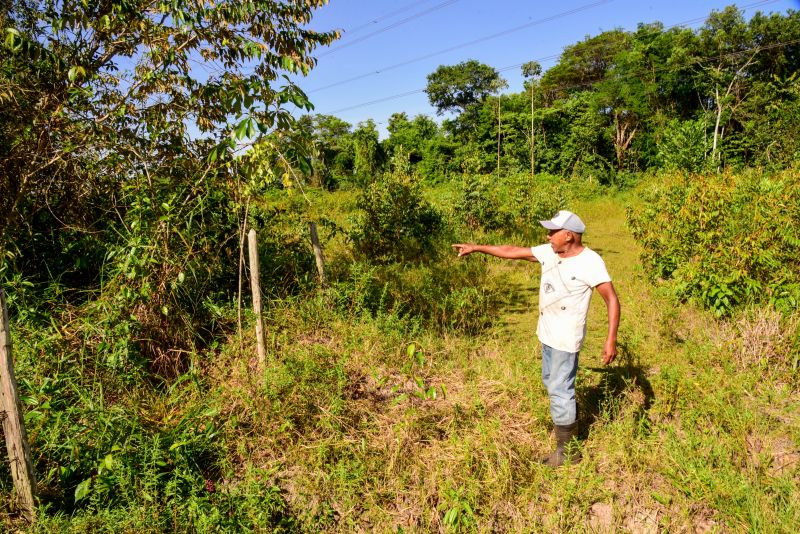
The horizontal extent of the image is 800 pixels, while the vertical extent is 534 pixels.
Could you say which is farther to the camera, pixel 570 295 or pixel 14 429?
pixel 570 295

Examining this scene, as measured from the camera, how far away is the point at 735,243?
4.57 metres

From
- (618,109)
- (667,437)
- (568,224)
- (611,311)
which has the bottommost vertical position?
(667,437)

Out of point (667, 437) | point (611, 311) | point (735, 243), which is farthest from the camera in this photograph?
point (735, 243)

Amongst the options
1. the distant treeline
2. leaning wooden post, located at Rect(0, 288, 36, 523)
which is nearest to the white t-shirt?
leaning wooden post, located at Rect(0, 288, 36, 523)

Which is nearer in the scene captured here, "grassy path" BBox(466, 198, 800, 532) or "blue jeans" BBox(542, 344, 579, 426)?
"grassy path" BBox(466, 198, 800, 532)

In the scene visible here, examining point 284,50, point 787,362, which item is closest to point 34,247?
point 284,50

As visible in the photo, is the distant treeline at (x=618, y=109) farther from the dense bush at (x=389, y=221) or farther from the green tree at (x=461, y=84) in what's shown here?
the dense bush at (x=389, y=221)

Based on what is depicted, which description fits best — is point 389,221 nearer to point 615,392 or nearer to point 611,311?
point 615,392

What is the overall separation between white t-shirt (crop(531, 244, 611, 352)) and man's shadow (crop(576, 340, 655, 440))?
0.87 meters

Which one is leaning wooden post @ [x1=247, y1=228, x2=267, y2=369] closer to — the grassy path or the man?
the grassy path

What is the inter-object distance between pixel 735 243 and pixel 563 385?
2.98 m

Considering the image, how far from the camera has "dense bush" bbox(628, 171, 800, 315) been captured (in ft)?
14.2

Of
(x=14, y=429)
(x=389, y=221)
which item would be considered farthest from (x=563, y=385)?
(x=389, y=221)

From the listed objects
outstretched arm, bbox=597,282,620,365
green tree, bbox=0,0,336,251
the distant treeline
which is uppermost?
the distant treeline
